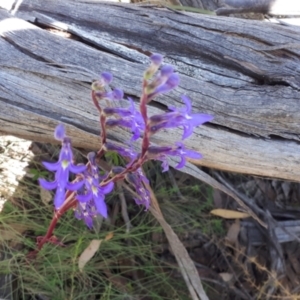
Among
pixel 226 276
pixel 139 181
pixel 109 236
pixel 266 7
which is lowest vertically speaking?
pixel 226 276

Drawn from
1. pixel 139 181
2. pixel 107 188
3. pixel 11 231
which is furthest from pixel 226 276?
pixel 107 188

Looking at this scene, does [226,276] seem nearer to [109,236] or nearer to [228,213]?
[228,213]

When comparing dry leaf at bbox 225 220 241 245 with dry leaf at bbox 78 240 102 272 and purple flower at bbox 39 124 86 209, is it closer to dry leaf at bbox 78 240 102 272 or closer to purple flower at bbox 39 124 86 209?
dry leaf at bbox 78 240 102 272

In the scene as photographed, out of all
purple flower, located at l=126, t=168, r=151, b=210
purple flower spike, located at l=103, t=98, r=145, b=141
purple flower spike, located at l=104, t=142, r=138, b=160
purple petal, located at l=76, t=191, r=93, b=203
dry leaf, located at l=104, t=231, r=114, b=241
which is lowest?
dry leaf, located at l=104, t=231, r=114, b=241

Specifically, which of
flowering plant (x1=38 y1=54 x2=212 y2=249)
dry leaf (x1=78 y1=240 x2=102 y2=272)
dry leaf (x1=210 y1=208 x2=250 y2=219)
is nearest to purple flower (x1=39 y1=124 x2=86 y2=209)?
flowering plant (x1=38 y1=54 x2=212 y2=249)

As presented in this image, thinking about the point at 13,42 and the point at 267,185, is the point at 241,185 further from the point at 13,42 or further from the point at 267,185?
the point at 13,42

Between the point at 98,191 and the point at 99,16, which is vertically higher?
the point at 99,16

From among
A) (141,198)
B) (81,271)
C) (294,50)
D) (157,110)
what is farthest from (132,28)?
(81,271)
